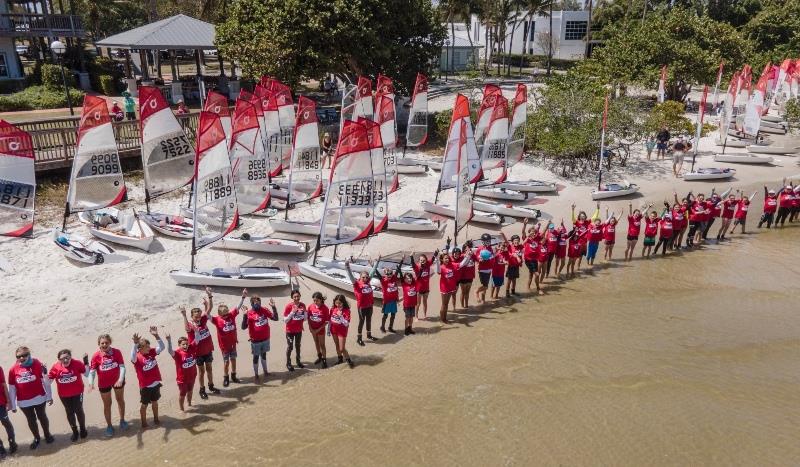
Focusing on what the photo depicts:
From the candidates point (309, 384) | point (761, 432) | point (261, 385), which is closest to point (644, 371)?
point (761, 432)

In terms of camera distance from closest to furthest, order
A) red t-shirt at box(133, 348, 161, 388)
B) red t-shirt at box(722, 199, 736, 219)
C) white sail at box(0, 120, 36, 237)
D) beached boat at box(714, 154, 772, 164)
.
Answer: red t-shirt at box(133, 348, 161, 388), white sail at box(0, 120, 36, 237), red t-shirt at box(722, 199, 736, 219), beached boat at box(714, 154, 772, 164)

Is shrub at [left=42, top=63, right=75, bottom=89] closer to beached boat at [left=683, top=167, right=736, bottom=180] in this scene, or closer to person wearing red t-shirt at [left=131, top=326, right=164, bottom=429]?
person wearing red t-shirt at [left=131, top=326, right=164, bottom=429]

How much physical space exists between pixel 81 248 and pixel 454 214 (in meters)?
10.9

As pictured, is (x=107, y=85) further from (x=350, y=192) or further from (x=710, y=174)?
(x=710, y=174)

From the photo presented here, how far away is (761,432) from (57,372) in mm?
10458

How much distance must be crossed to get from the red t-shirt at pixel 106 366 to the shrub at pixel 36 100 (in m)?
25.5

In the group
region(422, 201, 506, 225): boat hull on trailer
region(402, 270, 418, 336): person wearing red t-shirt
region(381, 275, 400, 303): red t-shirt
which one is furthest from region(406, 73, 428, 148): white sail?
region(381, 275, 400, 303): red t-shirt

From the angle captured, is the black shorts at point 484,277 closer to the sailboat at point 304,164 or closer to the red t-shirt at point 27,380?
the sailboat at point 304,164

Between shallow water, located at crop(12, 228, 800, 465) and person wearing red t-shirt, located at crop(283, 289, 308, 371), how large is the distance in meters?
0.46

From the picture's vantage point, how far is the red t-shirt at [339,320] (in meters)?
9.87

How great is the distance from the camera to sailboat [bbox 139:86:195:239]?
15016 mm

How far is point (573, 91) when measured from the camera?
2583 centimetres

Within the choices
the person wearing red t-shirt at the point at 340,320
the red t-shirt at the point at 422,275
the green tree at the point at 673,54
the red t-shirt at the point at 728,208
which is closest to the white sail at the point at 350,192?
the red t-shirt at the point at 422,275

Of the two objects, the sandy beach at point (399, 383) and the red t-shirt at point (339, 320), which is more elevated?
the red t-shirt at point (339, 320)
